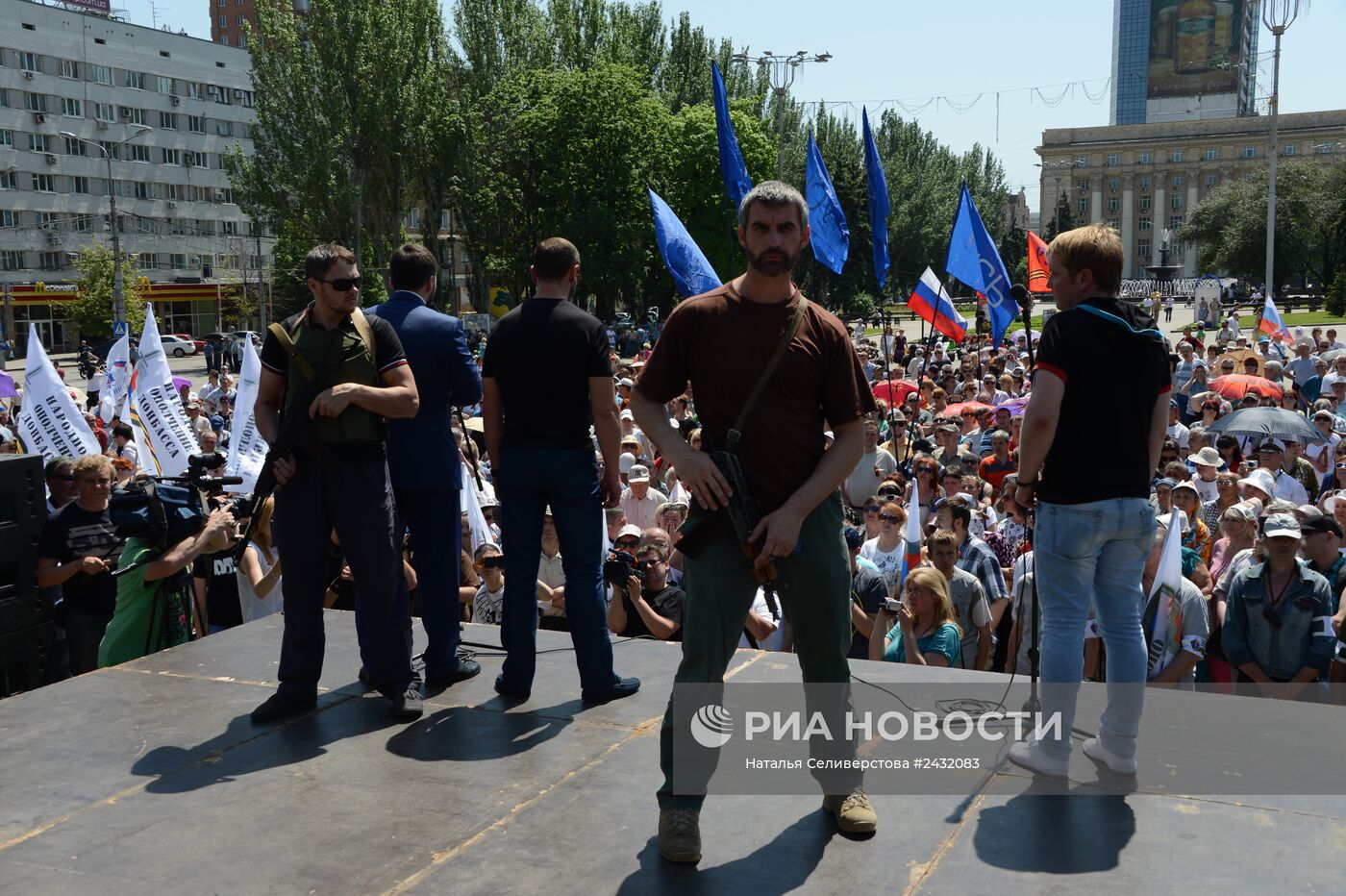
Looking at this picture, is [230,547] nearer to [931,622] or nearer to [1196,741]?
[931,622]

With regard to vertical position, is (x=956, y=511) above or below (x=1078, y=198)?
below

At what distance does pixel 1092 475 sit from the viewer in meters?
3.72

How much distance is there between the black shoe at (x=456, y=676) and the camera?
16.3 feet

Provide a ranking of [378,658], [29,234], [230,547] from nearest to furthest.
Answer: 1. [378,658]
2. [230,547]
3. [29,234]

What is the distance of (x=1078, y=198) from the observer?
478ft

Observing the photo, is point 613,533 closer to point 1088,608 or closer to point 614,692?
point 614,692

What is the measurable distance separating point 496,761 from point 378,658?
786mm

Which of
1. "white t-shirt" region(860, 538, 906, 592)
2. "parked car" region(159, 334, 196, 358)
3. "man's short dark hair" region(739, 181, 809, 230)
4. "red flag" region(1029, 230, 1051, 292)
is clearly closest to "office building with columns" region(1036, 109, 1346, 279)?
"parked car" region(159, 334, 196, 358)

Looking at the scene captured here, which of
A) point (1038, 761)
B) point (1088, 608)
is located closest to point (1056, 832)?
point (1038, 761)

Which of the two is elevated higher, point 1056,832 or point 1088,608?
point 1088,608

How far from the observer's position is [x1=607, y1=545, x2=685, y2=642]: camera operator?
21.9ft

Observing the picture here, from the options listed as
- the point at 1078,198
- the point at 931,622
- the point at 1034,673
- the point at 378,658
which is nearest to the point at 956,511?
the point at 931,622

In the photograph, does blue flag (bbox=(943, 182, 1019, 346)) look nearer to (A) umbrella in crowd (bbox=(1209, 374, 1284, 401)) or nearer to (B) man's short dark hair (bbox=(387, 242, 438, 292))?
(A) umbrella in crowd (bbox=(1209, 374, 1284, 401))

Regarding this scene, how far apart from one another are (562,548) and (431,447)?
658 mm
